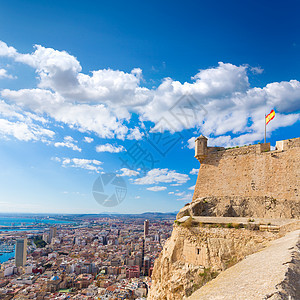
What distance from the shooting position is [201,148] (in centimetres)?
1473

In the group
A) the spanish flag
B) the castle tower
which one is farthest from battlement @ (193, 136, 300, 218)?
the spanish flag

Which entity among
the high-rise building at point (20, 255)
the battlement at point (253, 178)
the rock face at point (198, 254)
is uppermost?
the battlement at point (253, 178)

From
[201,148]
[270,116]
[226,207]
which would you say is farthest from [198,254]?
[270,116]

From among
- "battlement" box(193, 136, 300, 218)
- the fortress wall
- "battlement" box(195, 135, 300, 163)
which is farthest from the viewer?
"battlement" box(195, 135, 300, 163)

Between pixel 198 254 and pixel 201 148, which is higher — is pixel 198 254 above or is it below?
below

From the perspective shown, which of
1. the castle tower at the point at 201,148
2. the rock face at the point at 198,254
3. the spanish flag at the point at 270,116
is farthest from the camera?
the castle tower at the point at 201,148

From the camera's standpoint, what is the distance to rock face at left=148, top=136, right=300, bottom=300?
9.70m

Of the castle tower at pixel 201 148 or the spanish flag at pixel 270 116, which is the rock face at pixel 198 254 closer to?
the castle tower at pixel 201 148

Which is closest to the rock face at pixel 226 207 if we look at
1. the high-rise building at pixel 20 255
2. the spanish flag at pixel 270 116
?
the spanish flag at pixel 270 116

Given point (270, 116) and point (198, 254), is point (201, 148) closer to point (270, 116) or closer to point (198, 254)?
point (270, 116)

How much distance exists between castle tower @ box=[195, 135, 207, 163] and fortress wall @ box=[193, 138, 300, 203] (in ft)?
0.95

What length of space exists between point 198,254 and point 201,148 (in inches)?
244

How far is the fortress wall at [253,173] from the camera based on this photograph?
11.3 meters

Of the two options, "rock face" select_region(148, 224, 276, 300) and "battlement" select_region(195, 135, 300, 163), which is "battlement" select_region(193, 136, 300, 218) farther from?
"rock face" select_region(148, 224, 276, 300)
